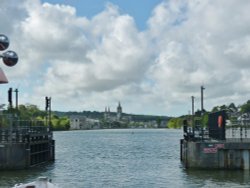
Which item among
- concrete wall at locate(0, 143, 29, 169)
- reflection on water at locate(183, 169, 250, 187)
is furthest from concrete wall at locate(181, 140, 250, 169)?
concrete wall at locate(0, 143, 29, 169)

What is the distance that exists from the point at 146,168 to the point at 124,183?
1147 cm

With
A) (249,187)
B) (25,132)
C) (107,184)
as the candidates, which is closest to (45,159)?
(25,132)

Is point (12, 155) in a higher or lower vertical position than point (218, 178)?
higher

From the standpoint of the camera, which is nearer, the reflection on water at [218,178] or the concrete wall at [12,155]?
the reflection on water at [218,178]

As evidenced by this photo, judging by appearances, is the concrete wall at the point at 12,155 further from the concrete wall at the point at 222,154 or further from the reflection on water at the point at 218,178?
the concrete wall at the point at 222,154

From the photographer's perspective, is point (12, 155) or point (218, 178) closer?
point (218, 178)

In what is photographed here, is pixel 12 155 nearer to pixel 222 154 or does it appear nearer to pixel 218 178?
pixel 218 178

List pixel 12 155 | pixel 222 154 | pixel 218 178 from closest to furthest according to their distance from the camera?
pixel 218 178 < pixel 222 154 < pixel 12 155

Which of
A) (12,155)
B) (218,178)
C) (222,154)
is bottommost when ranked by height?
(218,178)

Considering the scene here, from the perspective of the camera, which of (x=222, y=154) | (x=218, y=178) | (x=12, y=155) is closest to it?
(x=218, y=178)

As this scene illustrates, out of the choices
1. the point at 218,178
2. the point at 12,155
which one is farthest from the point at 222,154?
the point at 12,155

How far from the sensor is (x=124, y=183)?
33.8 metres

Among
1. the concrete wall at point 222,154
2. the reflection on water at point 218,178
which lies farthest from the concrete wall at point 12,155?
the concrete wall at point 222,154

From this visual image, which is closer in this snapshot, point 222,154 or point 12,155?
point 222,154
